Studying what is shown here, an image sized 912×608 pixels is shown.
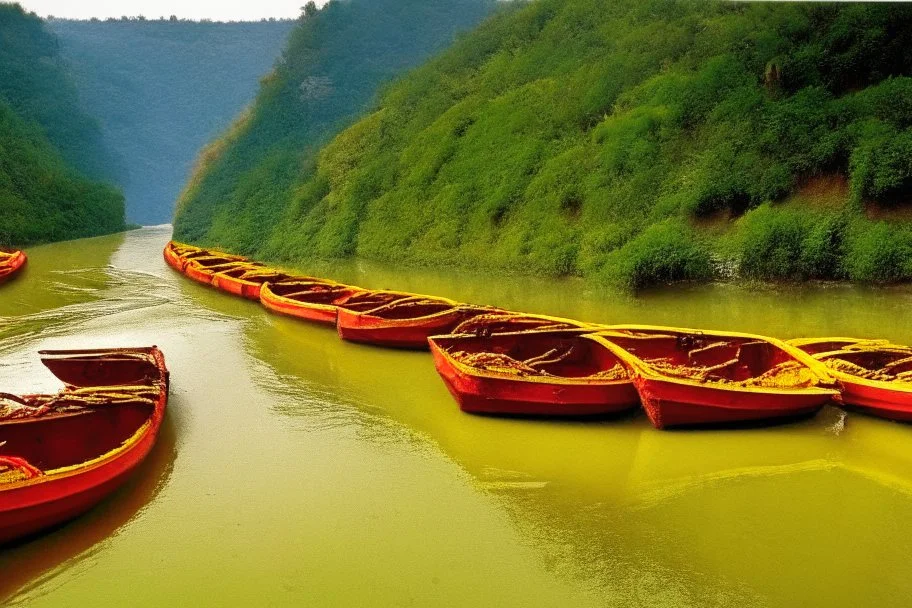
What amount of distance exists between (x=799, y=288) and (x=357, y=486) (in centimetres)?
1590

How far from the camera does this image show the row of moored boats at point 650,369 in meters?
9.73

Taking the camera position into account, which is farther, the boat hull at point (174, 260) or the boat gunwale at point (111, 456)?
the boat hull at point (174, 260)

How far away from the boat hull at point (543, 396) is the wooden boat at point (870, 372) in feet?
10.2

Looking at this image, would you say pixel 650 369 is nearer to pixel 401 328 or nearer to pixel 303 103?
pixel 401 328

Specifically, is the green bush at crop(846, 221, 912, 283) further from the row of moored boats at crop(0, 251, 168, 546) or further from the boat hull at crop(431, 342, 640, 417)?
the row of moored boats at crop(0, 251, 168, 546)

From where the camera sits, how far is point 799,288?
1997 centimetres

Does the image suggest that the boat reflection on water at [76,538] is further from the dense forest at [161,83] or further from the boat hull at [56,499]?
the dense forest at [161,83]

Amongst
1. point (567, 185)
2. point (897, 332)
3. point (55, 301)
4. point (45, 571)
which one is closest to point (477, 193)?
point (567, 185)

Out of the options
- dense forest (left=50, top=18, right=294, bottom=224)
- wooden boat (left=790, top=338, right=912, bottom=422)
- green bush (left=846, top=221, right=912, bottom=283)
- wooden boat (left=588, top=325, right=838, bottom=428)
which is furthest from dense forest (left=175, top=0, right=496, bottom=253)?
dense forest (left=50, top=18, right=294, bottom=224)

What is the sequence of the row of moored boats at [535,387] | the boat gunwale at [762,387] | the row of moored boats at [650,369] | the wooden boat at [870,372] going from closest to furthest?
the row of moored boats at [535,387] < the boat gunwale at [762,387] < the row of moored boats at [650,369] < the wooden boat at [870,372]

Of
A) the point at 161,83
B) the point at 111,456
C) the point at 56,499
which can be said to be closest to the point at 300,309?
the point at 111,456

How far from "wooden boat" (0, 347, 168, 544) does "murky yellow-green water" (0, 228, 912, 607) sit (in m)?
0.47

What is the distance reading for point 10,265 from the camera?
29.0 metres

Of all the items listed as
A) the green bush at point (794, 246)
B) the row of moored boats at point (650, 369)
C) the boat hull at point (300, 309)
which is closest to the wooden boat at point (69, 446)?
the row of moored boats at point (650, 369)
